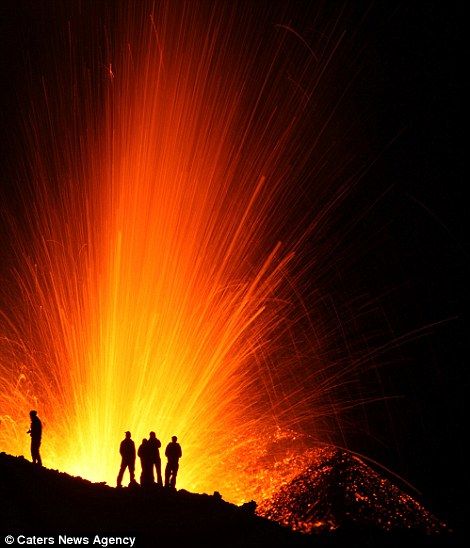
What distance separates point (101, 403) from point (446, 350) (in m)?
19.5

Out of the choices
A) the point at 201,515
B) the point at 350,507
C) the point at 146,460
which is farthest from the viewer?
the point at 350,507

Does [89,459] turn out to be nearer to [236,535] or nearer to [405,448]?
[236,535]

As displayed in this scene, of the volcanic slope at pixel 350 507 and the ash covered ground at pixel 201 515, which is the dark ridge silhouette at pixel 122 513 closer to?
the ash covered ground at pixel 201 515

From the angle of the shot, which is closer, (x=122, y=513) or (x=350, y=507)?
(x=122, y=513)

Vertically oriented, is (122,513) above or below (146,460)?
below

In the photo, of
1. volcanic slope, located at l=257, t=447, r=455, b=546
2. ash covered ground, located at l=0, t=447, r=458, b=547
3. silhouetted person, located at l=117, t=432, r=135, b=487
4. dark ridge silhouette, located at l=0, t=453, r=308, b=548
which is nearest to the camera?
dark ridge silhouette, located at l=0, t=453, r=308, b=548

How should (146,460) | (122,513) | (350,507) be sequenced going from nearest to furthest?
(122,513), (146,460), (350,507)

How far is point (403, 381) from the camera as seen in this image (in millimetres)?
30797

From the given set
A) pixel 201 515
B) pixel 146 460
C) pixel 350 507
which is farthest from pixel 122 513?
pixel 350 507

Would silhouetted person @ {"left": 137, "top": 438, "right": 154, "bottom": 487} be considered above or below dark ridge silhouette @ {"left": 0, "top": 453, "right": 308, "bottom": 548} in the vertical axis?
above

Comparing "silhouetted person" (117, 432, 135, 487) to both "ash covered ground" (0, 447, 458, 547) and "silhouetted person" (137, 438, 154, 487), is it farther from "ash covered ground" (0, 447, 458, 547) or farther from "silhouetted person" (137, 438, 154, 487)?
"ash covered ground" (0, 447, 458, 547)

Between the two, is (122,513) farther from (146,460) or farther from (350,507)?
(350,507)

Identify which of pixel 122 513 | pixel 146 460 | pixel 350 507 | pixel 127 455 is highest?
pixel 127 455

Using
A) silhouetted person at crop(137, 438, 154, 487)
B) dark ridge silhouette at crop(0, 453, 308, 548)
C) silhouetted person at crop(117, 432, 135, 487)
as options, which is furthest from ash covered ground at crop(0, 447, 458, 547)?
silhouetted person at crop(117, 432, 135, 487)
